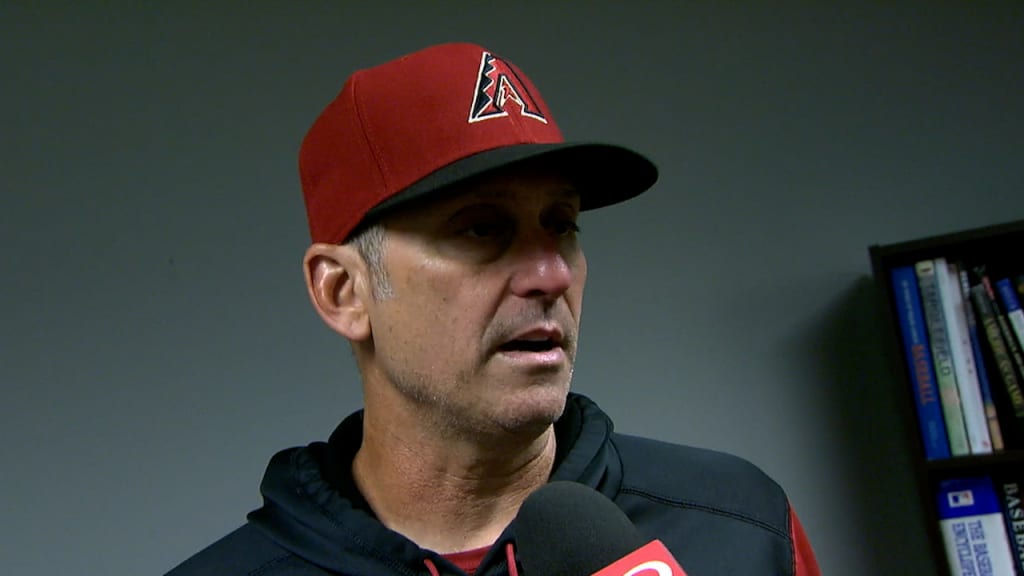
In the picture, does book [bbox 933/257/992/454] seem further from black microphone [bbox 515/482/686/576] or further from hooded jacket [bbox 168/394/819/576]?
black microphone [bbox 515/482/686/576]

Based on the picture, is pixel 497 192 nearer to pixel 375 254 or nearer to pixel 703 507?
pixel 375 254

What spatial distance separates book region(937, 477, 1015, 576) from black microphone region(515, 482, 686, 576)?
104cm

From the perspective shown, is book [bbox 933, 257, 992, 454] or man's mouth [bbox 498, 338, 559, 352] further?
book [bbox 933, 257, 992, 454]

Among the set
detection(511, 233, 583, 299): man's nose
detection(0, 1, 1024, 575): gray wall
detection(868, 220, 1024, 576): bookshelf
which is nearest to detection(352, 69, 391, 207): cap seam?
detection(511, 233, 583, 299): man's nose

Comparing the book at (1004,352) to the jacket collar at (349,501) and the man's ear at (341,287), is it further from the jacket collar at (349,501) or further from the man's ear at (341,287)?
the man's ear at (341,287)

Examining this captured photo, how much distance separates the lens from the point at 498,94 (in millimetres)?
981

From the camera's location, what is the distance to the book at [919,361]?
158 cm

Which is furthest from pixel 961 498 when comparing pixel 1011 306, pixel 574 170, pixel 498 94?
pixel 498 94

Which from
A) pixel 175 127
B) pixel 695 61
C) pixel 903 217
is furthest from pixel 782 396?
pixel 175 127

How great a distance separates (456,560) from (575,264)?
0.33 metres

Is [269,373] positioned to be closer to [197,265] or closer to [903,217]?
[197,265]

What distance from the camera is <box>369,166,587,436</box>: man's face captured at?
0.92 meters

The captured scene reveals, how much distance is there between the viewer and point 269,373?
1.73 meters

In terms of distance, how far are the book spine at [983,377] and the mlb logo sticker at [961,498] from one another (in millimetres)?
90
